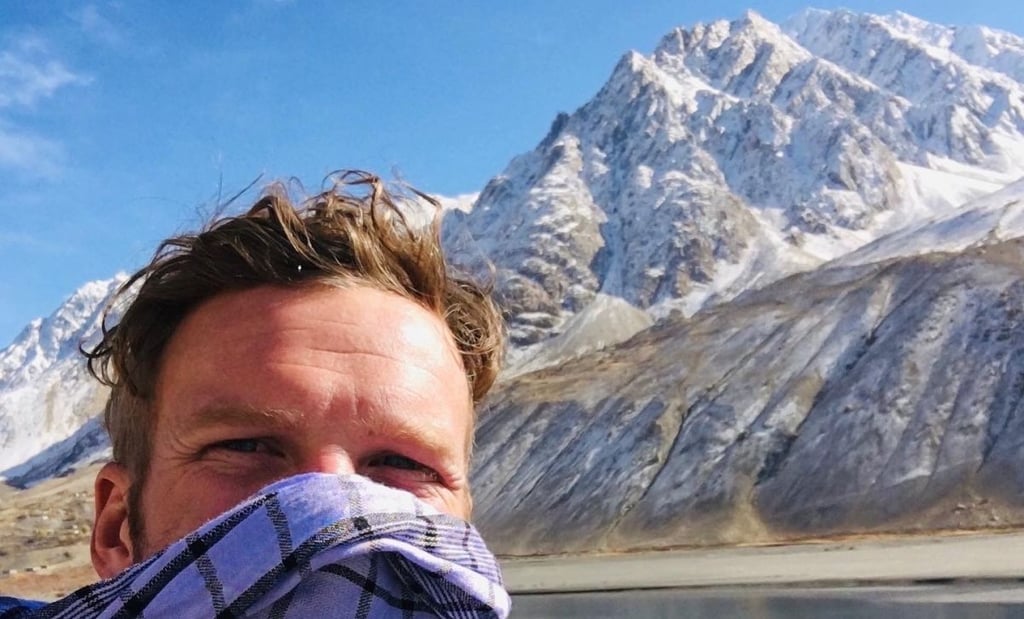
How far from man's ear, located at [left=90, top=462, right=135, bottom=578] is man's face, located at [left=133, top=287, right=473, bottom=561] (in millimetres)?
97

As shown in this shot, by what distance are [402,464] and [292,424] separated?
0.98 feet

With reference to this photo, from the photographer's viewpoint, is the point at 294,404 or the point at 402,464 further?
the point at 402,464

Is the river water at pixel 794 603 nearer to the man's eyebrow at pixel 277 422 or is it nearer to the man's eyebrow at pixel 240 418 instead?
the man's eyebrow at pixel 277 422

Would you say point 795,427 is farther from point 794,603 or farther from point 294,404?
point 294,404

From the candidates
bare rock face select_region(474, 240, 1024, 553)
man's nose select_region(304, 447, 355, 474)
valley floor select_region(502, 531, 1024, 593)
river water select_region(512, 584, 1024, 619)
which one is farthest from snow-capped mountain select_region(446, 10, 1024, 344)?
man's nose select_region(304, 447, 355, 474)

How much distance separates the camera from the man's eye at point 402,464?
2.34m

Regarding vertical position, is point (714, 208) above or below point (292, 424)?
above

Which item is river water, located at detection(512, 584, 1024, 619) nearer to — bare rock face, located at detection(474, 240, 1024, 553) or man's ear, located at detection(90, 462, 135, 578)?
bare rock face, located at detection(474, 240, 1024, 553)

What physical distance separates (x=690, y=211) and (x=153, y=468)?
564 ft

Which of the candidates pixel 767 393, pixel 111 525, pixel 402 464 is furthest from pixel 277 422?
pixel 767 393

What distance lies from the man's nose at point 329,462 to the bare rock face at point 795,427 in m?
76.5

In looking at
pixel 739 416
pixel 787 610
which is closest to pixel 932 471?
pixel 739 416

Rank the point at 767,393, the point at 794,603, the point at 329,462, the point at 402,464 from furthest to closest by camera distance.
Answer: the point at 767,393 < the point at 794,603 < the point at 402,464 < the point at 329,462

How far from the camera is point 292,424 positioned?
7.24 ft
